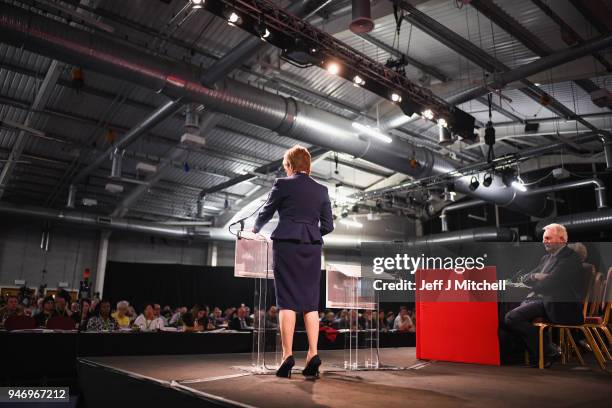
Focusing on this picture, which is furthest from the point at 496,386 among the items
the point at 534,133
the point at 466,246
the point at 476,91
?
the point at 466,246

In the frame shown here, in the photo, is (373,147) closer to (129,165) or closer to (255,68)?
(255,68)

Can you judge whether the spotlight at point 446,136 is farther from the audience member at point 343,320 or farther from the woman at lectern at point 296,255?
the woman at lectern at point 296,255

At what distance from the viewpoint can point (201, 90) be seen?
611 centimetres

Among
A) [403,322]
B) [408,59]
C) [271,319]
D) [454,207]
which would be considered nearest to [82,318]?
[271,319]

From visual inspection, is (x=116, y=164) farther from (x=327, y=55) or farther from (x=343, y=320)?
(x=343, y=320)

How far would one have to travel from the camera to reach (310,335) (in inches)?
108

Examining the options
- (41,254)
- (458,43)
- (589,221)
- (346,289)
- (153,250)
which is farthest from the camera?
(153,250)

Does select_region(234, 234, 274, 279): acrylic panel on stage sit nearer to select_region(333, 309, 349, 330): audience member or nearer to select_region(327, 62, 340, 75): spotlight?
select_region(333, 309, 349, 330): audience member

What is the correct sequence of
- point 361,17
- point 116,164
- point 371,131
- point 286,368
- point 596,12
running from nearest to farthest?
point 286,368 → point 361,17 → point 596,12 → point 371,131 → point 116,164

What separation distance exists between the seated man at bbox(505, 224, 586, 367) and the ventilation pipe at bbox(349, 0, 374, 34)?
9.01 ft

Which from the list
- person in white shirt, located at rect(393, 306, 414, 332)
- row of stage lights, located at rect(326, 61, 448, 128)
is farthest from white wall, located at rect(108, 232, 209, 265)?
row of stage lights, located at rect(326, 61, 448, 128)

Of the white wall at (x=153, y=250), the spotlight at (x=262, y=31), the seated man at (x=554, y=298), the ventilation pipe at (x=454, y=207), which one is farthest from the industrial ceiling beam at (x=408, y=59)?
the white wall at (x=153, y=250)

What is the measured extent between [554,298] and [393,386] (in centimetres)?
198

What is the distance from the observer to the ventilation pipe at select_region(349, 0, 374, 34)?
480cm
